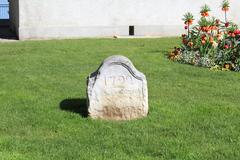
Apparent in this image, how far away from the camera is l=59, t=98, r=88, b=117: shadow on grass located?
8.12 metres

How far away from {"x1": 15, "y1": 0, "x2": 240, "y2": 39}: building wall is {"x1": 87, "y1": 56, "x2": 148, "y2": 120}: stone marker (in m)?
12.0

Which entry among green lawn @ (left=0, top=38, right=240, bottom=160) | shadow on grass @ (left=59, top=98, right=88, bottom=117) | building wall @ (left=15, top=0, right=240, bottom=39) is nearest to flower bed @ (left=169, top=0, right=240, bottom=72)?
green lawn @ (left=0, top=38, right=240, bottom=160)

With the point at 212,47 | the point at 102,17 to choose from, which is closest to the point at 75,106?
the point at 212,47

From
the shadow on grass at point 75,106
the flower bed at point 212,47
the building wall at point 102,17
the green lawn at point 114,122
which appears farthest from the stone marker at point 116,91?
the building wall at point 102,17

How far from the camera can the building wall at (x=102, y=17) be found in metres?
19.2

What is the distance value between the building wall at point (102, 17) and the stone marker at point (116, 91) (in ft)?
39.3

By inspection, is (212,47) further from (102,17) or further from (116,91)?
(102,17)

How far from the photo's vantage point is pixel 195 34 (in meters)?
13.6

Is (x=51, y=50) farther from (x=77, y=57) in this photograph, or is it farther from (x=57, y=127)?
(x=57, y=127)

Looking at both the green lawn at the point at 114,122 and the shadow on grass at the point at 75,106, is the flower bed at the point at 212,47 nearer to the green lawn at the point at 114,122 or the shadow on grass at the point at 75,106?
the green lawn at the point at 114,122

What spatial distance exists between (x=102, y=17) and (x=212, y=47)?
785 centimetres

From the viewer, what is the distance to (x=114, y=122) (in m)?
7.50

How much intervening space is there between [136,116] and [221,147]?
1.59 m

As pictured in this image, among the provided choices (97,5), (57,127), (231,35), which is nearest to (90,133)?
(57,127)
